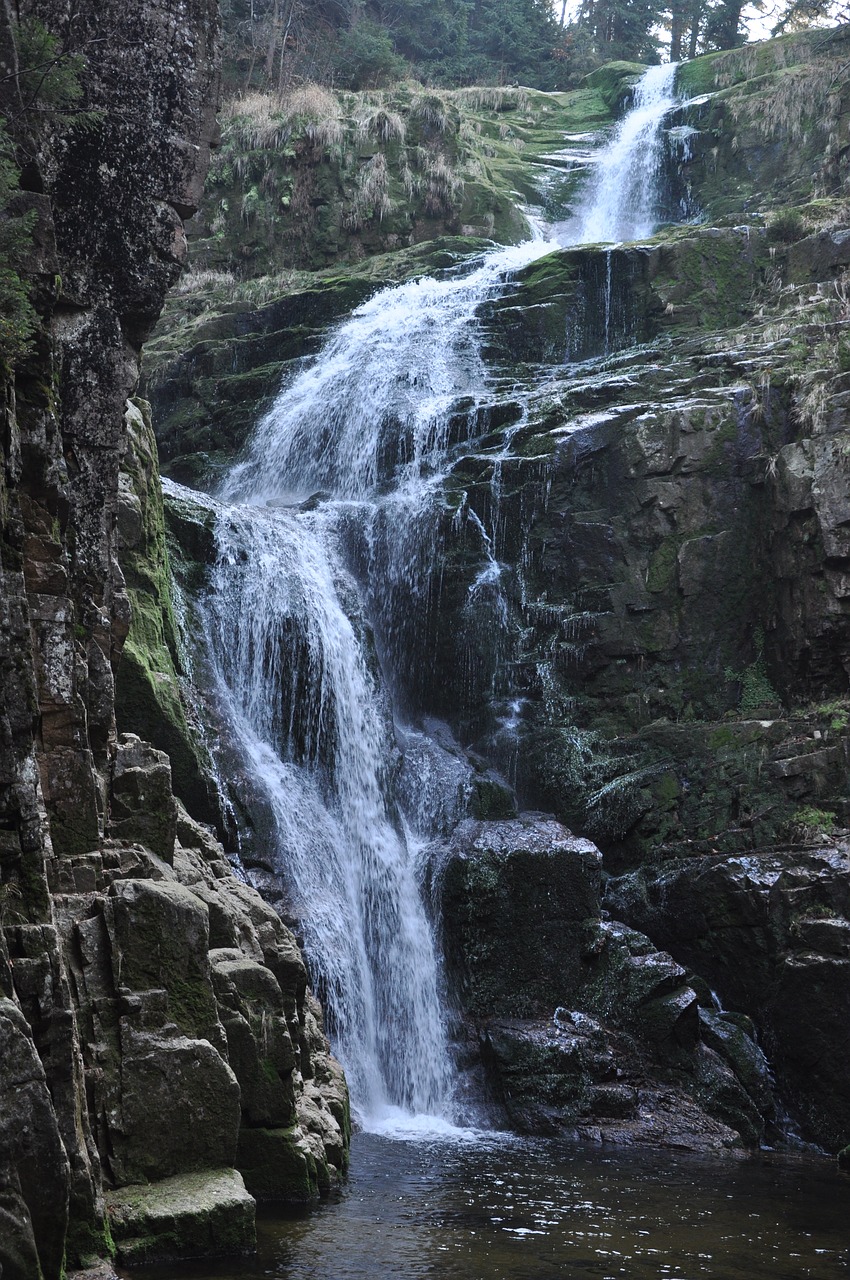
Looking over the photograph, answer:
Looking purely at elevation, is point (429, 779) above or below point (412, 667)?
below

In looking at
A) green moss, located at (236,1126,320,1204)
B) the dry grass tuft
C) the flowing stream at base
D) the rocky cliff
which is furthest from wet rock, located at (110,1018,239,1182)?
the dry grass tuft

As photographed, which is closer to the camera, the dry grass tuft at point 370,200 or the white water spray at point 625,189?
the dry grass tuft at point 370,200

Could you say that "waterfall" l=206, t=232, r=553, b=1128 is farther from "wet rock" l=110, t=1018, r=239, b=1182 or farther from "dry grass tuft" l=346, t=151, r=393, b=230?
"dry grass tuft" l=346, t=151, r=393, b=230

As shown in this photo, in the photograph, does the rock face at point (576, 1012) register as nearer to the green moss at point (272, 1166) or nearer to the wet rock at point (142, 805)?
the green moss at point (272, 1166)

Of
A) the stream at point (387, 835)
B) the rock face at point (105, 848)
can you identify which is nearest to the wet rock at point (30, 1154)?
the rock face at point (105, 848)

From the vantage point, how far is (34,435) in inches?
301

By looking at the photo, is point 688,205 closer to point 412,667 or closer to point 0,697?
point 412,667

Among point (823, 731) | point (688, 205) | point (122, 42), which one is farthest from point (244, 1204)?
point (688, 205)

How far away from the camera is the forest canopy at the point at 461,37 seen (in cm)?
3528

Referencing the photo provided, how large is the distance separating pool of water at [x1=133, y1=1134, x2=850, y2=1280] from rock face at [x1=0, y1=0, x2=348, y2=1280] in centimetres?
49

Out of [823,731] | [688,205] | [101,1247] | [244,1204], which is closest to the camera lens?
[101,1247]

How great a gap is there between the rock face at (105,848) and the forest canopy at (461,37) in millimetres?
27356

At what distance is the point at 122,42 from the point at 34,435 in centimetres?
387

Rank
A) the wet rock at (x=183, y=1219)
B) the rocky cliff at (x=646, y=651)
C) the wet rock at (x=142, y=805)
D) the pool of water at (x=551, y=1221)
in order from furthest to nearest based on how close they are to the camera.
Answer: the rocky cliff at (x=646, y=651)
the wet rock at (x=142, y=805)
the pool of water at (x=551, y=1221)
the wet rock at (x=183, y=1219)
